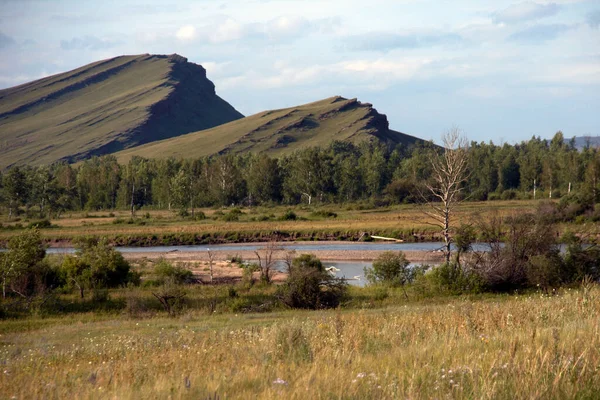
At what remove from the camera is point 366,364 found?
758cm

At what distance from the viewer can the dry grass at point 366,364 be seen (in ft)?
20.3

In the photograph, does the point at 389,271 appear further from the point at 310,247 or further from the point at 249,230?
the point at 249,230

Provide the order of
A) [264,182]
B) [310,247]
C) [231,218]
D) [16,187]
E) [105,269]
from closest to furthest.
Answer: [105,269] → [310,247] → [231,218] → [16,187] → [264,182]

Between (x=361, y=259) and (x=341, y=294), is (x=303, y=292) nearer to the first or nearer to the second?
(x=341, y=294)

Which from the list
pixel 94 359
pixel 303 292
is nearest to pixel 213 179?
pixel 303 292

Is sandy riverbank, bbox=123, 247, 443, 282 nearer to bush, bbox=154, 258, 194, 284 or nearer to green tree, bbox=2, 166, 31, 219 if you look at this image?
bush, bbox=154, 258, 194, 284

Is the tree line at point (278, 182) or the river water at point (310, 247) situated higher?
the tree line at point (278, 182)

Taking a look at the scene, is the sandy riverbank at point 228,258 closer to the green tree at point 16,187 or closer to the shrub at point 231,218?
the shrub at point 231,218

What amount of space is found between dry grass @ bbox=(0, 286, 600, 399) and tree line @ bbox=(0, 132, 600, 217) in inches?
3620

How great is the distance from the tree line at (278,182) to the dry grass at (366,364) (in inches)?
3620

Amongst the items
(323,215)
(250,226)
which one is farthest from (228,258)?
(323,215)

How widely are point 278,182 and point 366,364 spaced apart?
113982 millimetres

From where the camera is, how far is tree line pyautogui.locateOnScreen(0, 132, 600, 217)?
10581cm

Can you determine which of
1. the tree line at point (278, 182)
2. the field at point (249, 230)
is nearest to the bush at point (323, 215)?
the field at point (249, 230)
